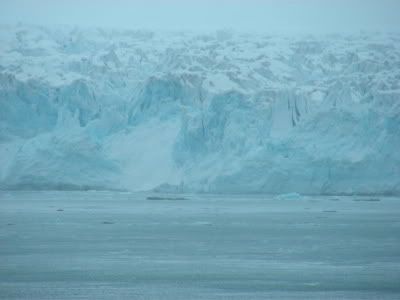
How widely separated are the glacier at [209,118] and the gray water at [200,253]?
1594mm

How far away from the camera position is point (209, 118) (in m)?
28.8

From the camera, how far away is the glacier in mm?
26812

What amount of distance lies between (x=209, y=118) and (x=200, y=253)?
43.9ft

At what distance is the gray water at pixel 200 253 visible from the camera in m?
11.9

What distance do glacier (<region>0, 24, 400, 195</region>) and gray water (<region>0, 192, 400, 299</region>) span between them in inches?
62.8

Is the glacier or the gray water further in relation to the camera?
the glacier

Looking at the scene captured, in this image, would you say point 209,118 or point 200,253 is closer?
point 200,253

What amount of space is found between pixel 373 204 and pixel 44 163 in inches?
400

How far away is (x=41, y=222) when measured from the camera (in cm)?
2177

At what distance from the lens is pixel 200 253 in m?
15.6

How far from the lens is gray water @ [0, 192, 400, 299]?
11.9 meters

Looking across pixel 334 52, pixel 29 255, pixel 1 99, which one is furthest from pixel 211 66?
pixel 29 255

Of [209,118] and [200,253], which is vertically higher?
[209,118]

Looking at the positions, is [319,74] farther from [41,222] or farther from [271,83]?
[41,222]
